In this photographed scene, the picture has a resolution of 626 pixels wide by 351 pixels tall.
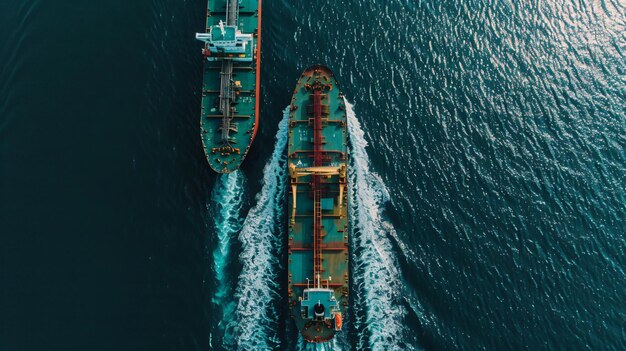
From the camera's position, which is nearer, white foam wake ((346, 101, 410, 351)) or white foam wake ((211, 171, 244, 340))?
white foam wake ((346, 101, 410, 351))

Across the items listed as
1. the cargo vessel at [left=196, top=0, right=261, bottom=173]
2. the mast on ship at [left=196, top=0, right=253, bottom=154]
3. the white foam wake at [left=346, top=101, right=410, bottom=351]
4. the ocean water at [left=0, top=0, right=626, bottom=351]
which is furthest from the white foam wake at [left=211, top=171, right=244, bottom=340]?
the white foam wake at [left=346, top=101, right=410, bottom=351]

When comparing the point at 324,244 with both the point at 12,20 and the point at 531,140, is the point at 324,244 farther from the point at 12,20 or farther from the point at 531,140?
the point at 12,20

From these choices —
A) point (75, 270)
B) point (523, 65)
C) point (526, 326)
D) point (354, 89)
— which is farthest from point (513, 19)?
point (75, 270)

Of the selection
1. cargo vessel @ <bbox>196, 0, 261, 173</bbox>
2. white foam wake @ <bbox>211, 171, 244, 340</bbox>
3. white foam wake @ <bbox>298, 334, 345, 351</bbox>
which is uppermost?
cargo vessel @ <bbox>196, 0, 261, 173</bbox>

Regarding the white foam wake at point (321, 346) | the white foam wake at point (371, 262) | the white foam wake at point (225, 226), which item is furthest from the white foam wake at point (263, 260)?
the white foam wake at point (371, 262)

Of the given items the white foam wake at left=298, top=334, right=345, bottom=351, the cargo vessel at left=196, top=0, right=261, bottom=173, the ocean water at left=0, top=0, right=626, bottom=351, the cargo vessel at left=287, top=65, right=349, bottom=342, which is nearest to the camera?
the cargo vessel at left=287, top=65, right=349, bottom=342

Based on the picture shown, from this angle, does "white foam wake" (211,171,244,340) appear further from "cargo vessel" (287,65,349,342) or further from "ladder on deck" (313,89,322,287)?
"ladder on deck" (313,89,322,287)

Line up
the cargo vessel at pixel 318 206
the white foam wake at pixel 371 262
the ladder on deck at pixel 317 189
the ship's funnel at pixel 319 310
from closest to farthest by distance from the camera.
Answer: the ship's funnel at pixel 319 310, the cargo vessel at pixel 318 206, the white foam wake at pixel 371 262, the ladder on deck at pixel 317 189

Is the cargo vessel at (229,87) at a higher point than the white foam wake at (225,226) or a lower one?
higher

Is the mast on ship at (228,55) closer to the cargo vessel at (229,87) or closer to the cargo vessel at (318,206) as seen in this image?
the cargo vessel at (229,87)
